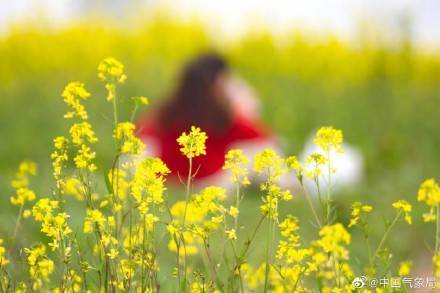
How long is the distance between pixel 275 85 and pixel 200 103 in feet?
15.8

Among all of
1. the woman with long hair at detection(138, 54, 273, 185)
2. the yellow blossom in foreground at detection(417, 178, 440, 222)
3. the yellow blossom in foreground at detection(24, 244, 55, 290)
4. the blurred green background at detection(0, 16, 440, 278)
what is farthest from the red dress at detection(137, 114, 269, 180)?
the yellow blossom in foreground at detection(417, 178, 440, 222)

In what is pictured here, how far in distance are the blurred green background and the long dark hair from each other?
0.69 metres

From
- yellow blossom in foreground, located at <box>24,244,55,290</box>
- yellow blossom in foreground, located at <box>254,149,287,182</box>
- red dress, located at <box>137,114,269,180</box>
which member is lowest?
yellow blossom in foreground, located at <box>24,244,55,290</box>

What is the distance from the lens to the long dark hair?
631 cm

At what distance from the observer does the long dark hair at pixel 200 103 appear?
6309 mm

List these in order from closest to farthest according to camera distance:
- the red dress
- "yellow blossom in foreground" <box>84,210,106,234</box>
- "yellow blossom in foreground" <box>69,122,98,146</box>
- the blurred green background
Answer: "yellow blossom in foreground" <box>84,210,106,234</box>
"yellow blossom in foreground" <box>69,122,98,146</box>
the red dress
the blurred green background

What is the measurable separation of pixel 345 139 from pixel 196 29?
13.7 ft

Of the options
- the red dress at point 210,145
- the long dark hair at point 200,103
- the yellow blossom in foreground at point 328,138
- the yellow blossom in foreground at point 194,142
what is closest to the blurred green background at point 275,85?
the red dress at point 210,145

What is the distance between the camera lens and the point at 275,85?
1100cm

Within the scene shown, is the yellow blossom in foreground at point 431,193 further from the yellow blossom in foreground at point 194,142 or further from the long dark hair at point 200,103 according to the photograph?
the long dark hair at point 200,103

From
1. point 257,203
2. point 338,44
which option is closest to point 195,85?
point 257,203

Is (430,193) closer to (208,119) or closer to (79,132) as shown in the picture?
(79,132)

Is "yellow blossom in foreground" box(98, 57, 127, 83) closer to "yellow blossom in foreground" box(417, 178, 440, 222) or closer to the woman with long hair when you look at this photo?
"yellow blossom in foreground" box(417, 178, 440, 222)

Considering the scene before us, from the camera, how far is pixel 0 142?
7.93m
